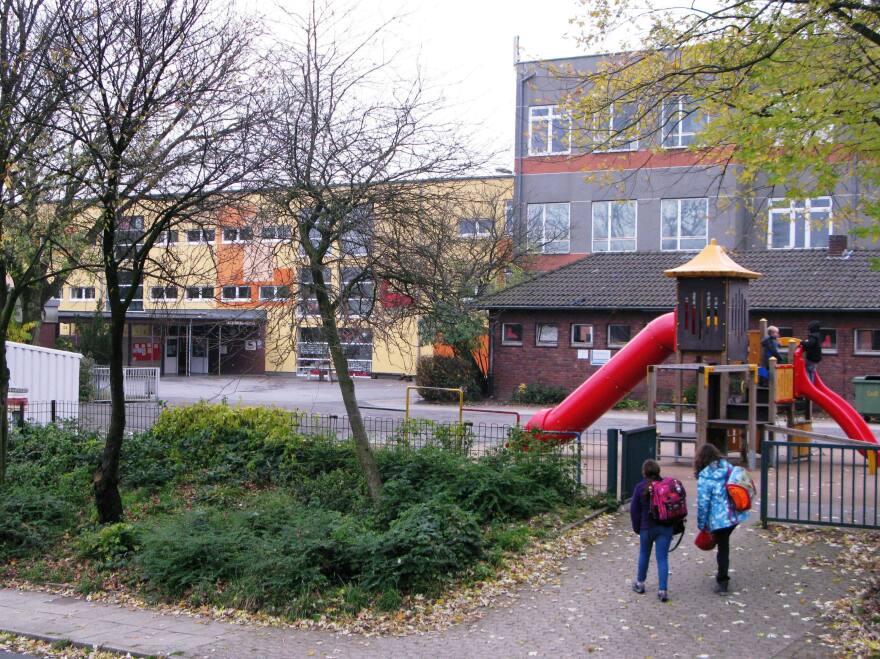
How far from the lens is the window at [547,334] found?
31.9m

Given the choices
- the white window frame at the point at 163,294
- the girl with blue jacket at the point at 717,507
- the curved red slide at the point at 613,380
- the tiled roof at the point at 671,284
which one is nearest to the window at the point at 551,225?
the tiled roof at the point at 671,284

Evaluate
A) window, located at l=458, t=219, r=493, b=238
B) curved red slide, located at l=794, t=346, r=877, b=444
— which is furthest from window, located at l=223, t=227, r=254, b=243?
curved red slide, located at l=794, t=346, r=877, b=444

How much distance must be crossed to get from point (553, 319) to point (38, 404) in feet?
57.3

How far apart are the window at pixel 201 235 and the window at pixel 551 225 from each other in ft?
75.0

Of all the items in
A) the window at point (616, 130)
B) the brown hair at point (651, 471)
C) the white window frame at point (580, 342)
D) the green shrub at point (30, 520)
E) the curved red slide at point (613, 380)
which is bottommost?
the green shrub at point (30, 520)

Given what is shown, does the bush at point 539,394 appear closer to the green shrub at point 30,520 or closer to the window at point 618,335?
the window at point 618,335

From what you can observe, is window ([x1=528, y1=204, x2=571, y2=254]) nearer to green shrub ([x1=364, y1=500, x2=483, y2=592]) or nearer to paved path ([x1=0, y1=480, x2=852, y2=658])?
green shrub ([x1=364, y1=500, x2=483, y2=592])

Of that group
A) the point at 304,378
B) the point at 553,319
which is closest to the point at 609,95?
the point at 553,319

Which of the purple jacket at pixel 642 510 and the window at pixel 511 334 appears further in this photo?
the window at pixel 511 334

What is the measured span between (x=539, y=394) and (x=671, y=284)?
18.8 ft

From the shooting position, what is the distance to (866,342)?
2725 cm

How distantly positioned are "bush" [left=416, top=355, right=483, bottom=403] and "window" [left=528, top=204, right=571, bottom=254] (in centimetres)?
667

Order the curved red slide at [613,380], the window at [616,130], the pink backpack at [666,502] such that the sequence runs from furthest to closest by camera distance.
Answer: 1. the curved red slide at [613,380]
2. the window at [616,130]
3. the pink backpack at [666,502]

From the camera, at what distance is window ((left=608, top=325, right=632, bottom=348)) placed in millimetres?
30703
